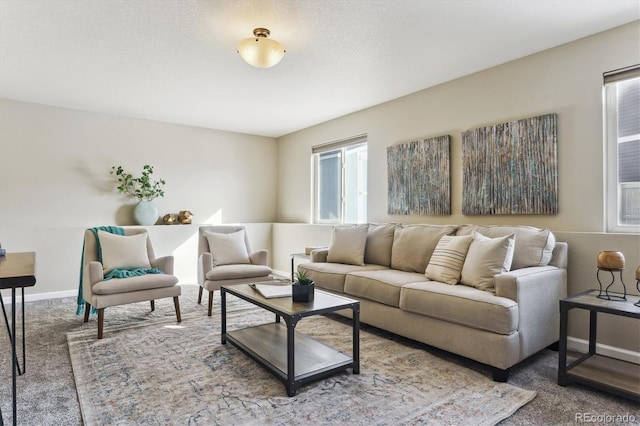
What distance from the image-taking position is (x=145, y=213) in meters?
5.05

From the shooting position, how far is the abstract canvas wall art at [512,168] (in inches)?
117

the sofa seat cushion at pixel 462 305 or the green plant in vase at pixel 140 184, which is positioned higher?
the green plant in vase at pixel 140 184

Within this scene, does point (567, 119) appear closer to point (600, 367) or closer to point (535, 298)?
point (535, 298)

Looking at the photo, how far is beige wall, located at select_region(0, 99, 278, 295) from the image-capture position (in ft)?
14.4

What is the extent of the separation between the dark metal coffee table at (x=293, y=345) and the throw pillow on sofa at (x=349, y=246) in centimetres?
118

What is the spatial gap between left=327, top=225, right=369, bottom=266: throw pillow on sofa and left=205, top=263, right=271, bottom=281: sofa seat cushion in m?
0.75

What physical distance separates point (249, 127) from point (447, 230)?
3.65 m

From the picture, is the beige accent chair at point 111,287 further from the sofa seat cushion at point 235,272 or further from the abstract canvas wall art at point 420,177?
the abstract canvas wall art at point 420,177

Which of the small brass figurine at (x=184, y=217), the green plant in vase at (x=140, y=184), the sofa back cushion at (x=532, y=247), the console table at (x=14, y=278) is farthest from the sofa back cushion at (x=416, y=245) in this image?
the green plant in vase at (x=140, y=184)

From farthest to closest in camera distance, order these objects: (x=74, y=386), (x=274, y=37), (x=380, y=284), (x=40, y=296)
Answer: (x=40, y=296) → (x=380, y=284) → (x=274, y=37) → (x=74, y=386)

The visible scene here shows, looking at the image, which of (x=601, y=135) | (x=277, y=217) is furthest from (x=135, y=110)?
(x=601, y=135)

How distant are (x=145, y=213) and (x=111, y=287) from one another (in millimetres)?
2235

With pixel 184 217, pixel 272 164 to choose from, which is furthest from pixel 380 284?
pixel 272 164

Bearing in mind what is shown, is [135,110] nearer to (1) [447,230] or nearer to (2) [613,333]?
(1) [447,230]
